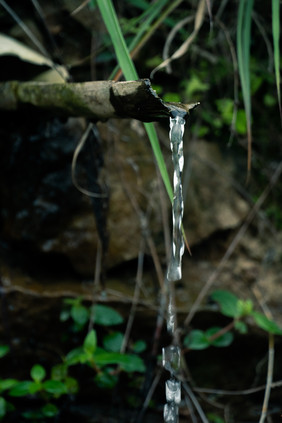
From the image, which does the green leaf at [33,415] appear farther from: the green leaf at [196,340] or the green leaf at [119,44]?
the green leaf at [119,44]

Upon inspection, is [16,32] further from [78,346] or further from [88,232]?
[78,346]

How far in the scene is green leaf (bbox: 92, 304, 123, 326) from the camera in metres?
1.66

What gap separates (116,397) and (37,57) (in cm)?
141

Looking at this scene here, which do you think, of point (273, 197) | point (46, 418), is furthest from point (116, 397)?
point (273, 197)

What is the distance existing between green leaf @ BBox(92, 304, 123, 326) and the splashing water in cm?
65

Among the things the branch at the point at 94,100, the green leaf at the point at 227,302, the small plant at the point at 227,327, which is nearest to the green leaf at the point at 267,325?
the small plant at the point at 227,327

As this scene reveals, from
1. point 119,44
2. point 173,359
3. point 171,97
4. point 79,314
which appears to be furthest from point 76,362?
point 171,97

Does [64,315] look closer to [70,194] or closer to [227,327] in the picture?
[70,194]

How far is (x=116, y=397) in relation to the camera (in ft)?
5.69

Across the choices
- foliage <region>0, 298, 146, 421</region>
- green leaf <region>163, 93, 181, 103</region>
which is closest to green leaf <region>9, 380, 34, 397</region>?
foliage <region>0, 298, 146, 421</region>

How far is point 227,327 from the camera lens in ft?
5.77

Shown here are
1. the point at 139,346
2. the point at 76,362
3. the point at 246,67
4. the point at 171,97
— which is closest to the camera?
the point at 246,67

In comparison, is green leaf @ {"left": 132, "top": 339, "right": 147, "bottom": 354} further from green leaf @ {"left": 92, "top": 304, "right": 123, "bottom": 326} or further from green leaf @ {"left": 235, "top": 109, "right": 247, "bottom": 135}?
green leaf @ {"left": 235, "top": 109, "right": 247, "bottom": 135}

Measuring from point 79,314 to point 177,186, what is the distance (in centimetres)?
85
